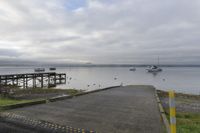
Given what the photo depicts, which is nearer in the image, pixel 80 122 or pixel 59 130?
pixel 59 130

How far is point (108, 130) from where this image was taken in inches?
208

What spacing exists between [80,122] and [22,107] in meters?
3.61

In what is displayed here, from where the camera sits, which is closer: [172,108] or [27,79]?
[172,108]

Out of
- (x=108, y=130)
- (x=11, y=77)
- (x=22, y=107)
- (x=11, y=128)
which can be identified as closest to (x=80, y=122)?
(x=108, y=130)

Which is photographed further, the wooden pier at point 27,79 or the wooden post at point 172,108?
the wooden pier at point 27,79

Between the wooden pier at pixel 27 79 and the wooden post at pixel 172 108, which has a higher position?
the wooden post at pixel 172 108

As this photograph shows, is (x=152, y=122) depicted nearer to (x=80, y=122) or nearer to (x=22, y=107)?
(x=80, y=122)

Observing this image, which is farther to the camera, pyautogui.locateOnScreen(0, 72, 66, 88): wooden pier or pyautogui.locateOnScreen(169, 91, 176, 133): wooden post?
pyautogui.locateOnScreen(0, 72, 66, 88): wooden pier

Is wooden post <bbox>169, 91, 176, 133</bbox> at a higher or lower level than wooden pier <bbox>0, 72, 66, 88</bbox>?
higher

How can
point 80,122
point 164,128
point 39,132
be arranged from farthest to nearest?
point 80,122 < point 164,128 < point 39,132

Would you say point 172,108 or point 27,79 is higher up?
point 172,108

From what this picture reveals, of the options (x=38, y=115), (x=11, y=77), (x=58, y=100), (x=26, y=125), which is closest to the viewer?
(x=26, y=125)

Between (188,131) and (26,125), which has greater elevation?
(26,125)

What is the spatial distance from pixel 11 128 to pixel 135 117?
438cm
